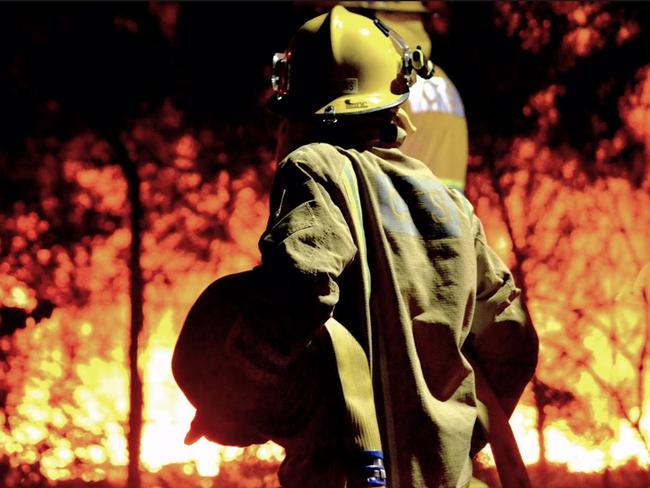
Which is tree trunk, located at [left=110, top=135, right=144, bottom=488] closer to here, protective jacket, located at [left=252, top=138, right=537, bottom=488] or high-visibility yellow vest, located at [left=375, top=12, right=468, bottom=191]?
high-visibility yellow vest, located at [left=375, top=12, right=468, bottom=191]

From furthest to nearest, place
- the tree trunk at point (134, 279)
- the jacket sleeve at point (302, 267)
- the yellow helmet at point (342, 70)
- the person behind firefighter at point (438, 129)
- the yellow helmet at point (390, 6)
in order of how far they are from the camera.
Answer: the tree trunk at point (134, 279)
the yellow helmet at point (390, 6)
the person behind firefighter at point (438, 129)
the yellow helmet at point (342, 70)
the jacket sleeve at point (302, 267)

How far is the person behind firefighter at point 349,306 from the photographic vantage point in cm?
164

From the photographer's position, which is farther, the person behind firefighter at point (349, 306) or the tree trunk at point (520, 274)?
the tree trunk at point (520, 274)

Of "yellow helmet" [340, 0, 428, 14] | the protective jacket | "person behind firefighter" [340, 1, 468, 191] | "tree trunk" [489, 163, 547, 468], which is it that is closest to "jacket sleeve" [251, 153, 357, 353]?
the protective jacket

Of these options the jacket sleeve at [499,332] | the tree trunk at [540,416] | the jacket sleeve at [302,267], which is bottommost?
the tree trunk at [540,416]

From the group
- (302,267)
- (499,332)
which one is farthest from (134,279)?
(302,267)

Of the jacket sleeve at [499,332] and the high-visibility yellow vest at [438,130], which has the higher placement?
the high-visibility yellow vest at [438,130]

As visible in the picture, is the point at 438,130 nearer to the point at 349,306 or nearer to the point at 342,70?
the point at 342,70

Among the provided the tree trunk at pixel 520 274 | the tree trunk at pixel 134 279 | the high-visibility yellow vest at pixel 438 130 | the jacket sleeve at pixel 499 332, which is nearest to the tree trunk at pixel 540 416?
the tree trunk at pixel 520 274

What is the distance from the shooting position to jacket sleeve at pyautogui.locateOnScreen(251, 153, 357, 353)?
159 cm

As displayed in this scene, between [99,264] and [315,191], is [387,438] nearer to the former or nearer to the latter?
[315,191]

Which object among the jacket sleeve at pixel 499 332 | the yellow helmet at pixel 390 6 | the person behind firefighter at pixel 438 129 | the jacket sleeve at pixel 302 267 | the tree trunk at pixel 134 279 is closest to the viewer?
the jacket sleeve at pixel 302 267

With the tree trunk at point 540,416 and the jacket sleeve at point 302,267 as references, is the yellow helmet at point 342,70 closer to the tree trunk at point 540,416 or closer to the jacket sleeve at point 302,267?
the jacket sleeve at point 302,267

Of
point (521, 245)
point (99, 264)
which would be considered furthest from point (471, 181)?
point (99, 264)
